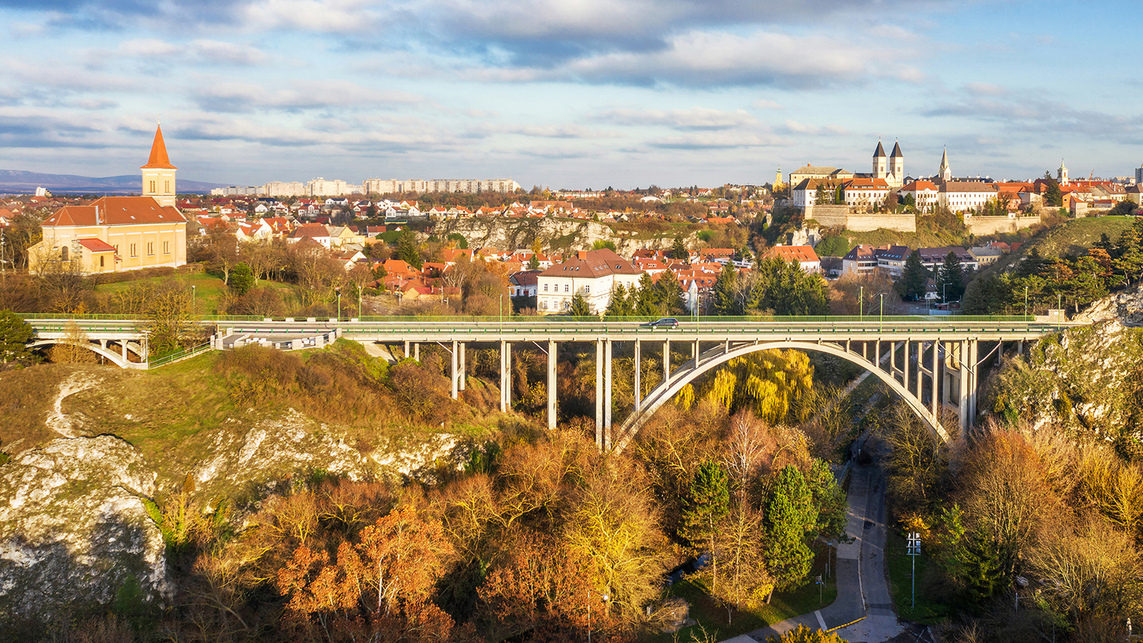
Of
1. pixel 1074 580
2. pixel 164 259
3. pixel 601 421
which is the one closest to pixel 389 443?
pixel 601 421

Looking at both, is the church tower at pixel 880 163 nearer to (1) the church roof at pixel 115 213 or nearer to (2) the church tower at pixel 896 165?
(2) the church tower at pixel 896 165

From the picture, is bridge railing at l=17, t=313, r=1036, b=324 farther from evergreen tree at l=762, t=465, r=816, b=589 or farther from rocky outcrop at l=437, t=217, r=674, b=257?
rocky outcrop at l=437, t=217, r=674, b=257

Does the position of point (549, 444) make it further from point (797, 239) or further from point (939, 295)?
point (797, 239)

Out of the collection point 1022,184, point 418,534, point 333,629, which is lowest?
point 333,629

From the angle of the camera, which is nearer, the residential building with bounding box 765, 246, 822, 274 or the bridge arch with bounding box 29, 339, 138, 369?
the bridge arch with bounding box 29, 339, 138, 369

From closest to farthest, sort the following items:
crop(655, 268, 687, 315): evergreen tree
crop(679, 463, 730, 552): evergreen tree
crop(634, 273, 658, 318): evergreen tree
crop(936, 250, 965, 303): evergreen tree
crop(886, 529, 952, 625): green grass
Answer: crop(886, 529, 952, 625): green grass
crop(679, 463, 730, 552): evergreen tree
crop(634, 273, 658, 318): evergreen tree
crop(655, 268, 687, 315): evergreen tree
crop(936, 250, 965, 303): evergreen tree

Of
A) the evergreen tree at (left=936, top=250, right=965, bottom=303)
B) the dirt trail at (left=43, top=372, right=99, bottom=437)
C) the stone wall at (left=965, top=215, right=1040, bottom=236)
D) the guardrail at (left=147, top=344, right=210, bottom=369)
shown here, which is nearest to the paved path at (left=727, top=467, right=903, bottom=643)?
the dirt trail at (left=43, top=372, right=99, bottom=437)

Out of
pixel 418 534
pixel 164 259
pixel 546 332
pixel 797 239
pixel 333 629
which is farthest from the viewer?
pixel 797 239
